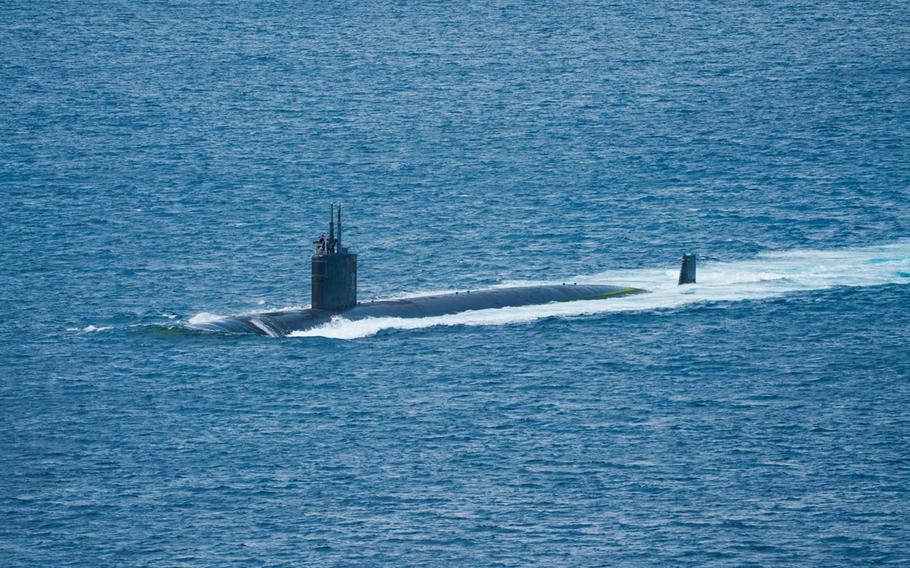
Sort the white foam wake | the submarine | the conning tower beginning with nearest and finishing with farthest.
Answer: the conning tower < the submarine < the white foam wake

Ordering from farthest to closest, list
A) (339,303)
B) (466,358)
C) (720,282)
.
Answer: (720,282)
(339,303)
(466,358)

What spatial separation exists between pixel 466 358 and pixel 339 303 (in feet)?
23.1

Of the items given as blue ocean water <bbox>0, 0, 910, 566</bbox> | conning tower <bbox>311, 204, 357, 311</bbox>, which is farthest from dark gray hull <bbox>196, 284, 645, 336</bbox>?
blue ocean water <bbox>0, 0, 910, 566</bbox>

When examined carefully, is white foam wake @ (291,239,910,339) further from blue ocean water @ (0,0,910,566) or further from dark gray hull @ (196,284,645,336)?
dark gray hull @ (196,284,645,336)

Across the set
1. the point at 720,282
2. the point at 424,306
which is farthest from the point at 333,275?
the point at 720,282

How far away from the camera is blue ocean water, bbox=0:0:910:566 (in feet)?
209

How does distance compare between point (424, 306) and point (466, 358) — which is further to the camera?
point (424, 306)

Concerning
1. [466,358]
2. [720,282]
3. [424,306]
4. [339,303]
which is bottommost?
[466,358]

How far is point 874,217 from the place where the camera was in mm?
124750

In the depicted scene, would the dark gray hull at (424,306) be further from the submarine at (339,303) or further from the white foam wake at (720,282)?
the white foam wake at (720,282)

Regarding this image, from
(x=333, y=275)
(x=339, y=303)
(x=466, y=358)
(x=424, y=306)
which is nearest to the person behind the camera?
(x=466, y=358)

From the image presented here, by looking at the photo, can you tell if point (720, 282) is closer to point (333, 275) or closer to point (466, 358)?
point (466, 358)

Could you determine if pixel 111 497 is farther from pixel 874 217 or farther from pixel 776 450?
pixel 874 217

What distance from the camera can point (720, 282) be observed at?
4087 inches
